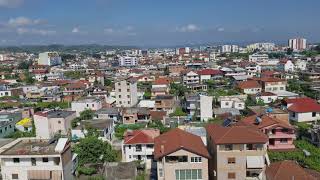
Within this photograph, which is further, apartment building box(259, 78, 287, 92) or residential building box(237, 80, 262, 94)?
apartment building box(259, 78, 287, 92)

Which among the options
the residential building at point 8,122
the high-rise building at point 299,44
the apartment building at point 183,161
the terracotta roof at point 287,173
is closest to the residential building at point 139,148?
the apartment building at point 183,161

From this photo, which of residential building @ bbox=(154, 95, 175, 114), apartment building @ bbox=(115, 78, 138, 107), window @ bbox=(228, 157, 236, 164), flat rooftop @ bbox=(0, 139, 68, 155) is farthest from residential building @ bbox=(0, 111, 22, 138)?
window @ bbox=(228, 157, 236, 164)

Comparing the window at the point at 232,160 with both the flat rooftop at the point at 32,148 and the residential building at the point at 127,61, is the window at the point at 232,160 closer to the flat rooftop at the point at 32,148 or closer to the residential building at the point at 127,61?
the flat rooftop at the point at 32,148

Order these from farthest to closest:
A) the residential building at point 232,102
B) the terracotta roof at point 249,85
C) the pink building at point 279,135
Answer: the terracotta roof at point 249,85 < the residential building at point 232,102 < the pink building at point 279,135

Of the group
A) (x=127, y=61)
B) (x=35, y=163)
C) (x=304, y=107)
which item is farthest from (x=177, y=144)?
(x=127, y=61)

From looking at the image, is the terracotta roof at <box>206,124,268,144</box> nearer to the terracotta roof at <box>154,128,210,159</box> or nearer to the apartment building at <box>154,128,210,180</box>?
the terracotta roof at <box>154,128,210,159</box>

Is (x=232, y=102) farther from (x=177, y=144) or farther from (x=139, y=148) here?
(x=177, y=144)
